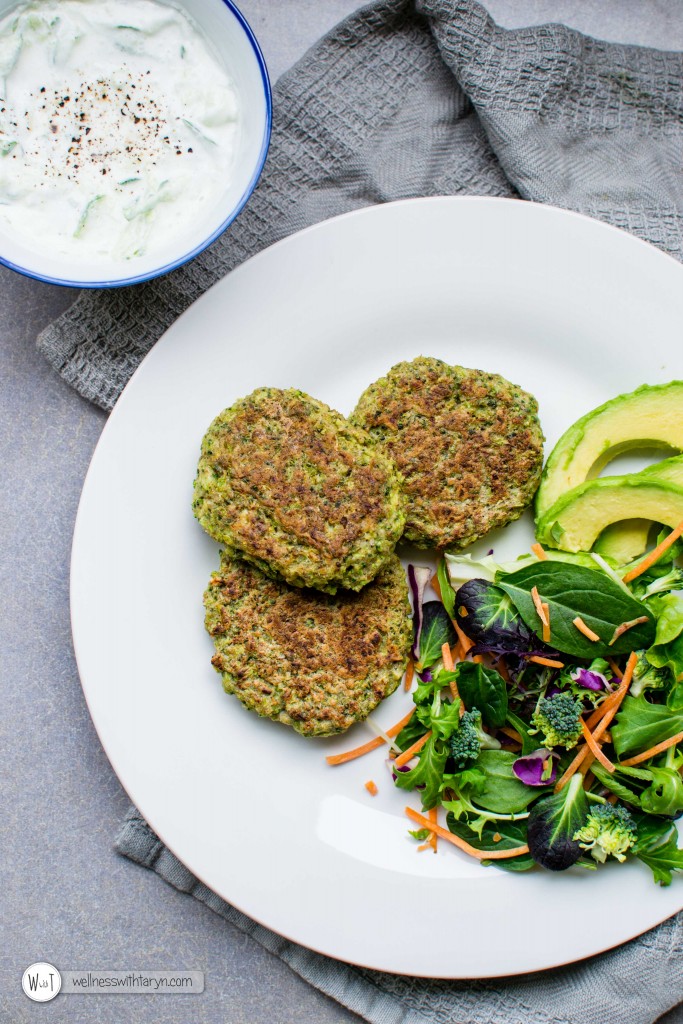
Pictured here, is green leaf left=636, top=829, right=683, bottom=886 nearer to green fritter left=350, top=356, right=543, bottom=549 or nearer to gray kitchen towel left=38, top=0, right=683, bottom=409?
green fritter left=350, top=356, right=543, bottom=549

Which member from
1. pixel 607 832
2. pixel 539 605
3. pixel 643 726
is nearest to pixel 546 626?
pixel 539 605

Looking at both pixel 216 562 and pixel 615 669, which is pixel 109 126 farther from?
pixel 615 669

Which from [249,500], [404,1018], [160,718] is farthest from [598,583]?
[404,1018]

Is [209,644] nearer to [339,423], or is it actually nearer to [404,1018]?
[339,423]

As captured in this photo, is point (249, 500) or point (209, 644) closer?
point (249, 500)

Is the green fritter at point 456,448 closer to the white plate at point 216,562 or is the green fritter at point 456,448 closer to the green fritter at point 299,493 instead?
the green fritter at point 299,493
